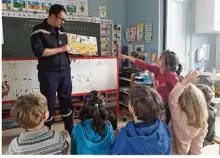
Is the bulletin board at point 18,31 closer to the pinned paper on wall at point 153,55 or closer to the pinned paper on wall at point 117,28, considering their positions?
the pinned paper on wall at point 117,28

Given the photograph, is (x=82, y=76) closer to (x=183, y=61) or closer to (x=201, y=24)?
(x=183, y=61)

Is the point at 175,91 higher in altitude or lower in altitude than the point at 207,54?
lower

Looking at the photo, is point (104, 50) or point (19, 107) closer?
point (19, 107)

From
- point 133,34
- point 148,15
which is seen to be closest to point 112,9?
point 133,34

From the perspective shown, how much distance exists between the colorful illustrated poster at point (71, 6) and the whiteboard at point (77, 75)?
862 mm

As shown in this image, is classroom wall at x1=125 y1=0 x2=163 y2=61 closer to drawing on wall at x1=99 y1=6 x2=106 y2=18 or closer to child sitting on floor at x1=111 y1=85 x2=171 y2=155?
drawing on wall at x1=99 y1=6 x2=106 y2=18

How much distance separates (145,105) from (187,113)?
358mm

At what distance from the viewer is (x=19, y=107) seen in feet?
3.66

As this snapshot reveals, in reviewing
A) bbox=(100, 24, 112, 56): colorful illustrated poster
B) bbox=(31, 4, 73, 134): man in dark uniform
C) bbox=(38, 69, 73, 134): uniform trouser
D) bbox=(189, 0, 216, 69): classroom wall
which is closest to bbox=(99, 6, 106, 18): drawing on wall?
bbox=(100, 24, 112, 56): colorful illustrated poster

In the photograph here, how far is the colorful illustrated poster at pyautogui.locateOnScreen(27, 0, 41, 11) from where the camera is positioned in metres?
3.03

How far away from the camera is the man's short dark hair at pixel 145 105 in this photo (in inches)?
43.6

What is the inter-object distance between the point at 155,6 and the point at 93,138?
2516 millimetres

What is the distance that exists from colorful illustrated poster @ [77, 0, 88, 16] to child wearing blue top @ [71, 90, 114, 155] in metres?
2.43

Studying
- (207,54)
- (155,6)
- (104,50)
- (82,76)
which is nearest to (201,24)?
(207,54)
